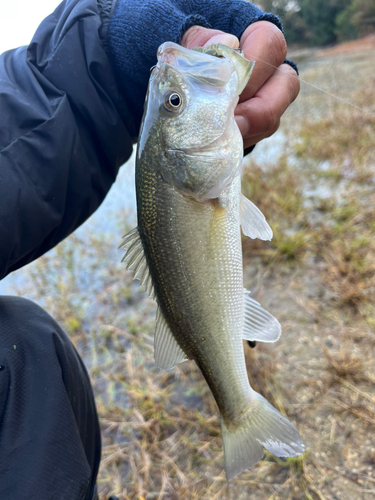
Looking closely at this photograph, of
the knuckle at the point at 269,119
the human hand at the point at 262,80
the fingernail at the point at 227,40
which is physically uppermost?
the fingernail at the point at 227,40

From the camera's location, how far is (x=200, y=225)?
4.66 ft

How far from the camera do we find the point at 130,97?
1811mm

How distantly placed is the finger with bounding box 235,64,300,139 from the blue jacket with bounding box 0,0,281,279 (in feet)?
1.21

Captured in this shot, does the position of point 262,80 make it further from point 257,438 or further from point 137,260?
point 257,438

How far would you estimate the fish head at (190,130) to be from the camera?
137 centimetres

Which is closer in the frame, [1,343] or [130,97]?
[1,343]

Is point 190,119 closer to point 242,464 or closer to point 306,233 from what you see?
point 242,464

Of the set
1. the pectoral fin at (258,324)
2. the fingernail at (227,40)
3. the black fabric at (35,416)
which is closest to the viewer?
the black fabric at (35,416)

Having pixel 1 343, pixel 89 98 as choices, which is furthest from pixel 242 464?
pixel 89 98

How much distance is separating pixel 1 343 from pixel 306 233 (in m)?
3.63

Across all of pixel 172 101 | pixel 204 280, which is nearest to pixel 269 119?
pixel 172 101

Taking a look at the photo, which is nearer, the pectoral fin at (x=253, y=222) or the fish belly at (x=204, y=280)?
the fish belly at (x=204, y=280)

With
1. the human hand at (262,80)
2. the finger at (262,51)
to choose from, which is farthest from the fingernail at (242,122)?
the finger at (262,51)

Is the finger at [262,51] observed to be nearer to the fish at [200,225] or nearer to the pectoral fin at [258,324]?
the fish at [200,225]
